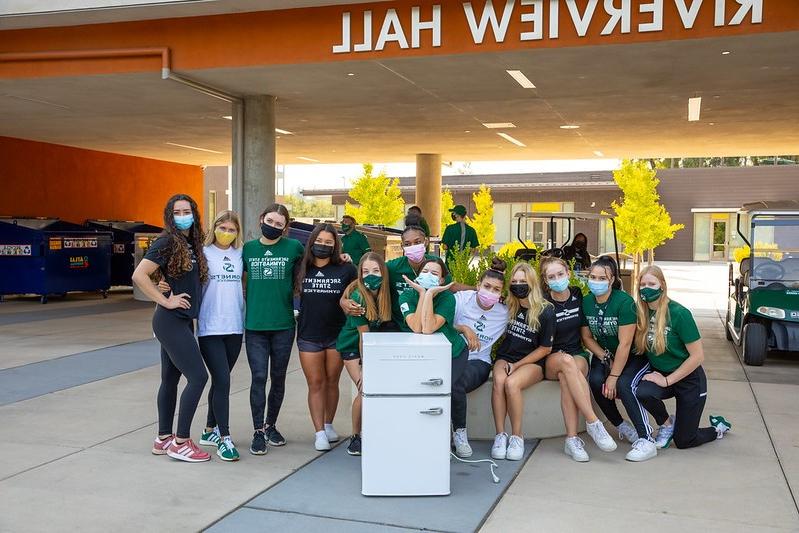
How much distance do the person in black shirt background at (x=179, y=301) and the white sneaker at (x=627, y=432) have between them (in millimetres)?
3086

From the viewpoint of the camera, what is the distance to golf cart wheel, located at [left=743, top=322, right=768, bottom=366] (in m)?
10.1

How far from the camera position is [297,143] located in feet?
72.5

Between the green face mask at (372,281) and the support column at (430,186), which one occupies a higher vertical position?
the support column at (430,186)

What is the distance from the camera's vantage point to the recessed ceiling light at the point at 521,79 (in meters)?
11.7

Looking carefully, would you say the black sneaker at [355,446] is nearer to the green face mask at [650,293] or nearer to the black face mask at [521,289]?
the black face mask at [521,289]

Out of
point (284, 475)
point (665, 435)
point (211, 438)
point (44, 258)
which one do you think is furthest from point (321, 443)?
point (44, 258)

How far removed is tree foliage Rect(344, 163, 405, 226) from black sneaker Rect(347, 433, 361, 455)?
41.7m

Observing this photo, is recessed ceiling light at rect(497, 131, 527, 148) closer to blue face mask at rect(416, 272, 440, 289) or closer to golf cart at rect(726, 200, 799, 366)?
golf cart at rect(726, 200, 799, 366)

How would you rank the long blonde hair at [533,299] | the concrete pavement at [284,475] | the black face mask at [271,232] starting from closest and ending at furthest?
1. the concrete pavement at [284,475]
2. the black face mask at [271,232]
3. the long blonde hair at [533,299]

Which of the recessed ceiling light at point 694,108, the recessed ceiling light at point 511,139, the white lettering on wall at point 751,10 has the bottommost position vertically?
the recessed ceiling light at point 694,108

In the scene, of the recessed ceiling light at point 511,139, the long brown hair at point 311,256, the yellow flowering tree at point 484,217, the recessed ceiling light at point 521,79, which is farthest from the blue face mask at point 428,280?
the yellow flowering tree at point 484,217

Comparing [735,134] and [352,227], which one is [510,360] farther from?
[735,134]

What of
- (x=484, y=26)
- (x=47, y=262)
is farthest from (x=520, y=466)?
(x=47, y=262)

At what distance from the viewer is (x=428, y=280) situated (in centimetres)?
569
